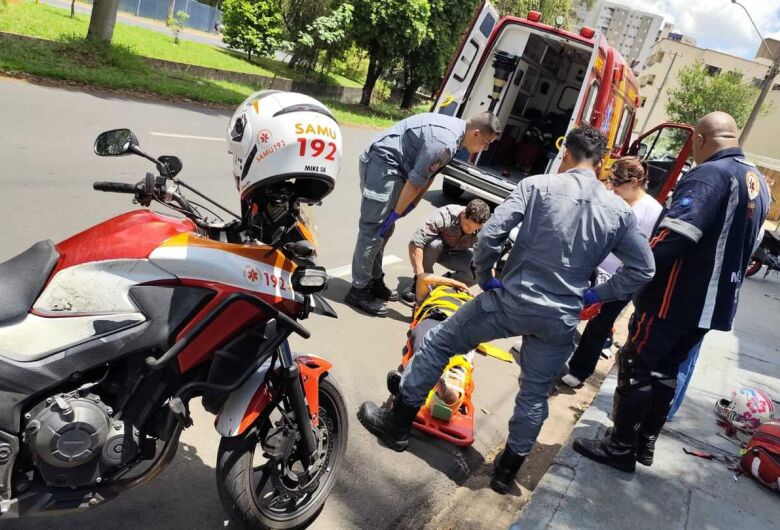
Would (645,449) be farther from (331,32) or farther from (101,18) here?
(331,32)

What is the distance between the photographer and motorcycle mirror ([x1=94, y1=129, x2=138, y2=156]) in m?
2.11

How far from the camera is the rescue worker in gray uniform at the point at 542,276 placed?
3.00m

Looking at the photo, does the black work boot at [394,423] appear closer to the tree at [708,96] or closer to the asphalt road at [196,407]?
the asphalt road at [196,407]

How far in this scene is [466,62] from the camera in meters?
8.52

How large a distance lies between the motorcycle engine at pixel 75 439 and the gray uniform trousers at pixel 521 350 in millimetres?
1663

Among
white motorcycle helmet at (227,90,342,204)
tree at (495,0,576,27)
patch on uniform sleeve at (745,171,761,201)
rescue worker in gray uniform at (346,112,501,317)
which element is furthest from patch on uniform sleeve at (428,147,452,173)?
tree at (495,0,576,27)

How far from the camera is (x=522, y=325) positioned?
10.1 ft

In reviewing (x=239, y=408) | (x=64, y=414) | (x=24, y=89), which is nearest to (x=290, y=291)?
(x=239, y=408)

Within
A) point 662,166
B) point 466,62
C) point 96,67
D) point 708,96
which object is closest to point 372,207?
point 466,62

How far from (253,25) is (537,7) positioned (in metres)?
12.0

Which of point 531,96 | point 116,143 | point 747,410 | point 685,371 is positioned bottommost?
point 747,410

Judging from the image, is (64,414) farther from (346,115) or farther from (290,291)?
(346,115)

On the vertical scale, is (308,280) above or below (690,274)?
below

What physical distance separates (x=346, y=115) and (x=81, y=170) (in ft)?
38.5
